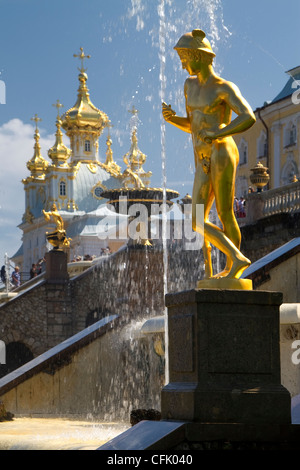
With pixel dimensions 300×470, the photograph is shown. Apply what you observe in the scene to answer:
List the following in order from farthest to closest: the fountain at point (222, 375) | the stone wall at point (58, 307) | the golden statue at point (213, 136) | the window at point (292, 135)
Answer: the window at point (292, 135), the stone wall at point (58, 307), the golden statue at point (213, 136), the fountain at point (222, 375)

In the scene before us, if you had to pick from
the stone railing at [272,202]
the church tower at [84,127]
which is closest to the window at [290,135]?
the stone railing at [272,202]

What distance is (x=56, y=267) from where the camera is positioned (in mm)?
30328

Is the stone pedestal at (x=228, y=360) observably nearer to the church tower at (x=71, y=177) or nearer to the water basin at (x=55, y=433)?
the water basin at (x=55, y=433)

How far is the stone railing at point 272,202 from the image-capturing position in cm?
2322

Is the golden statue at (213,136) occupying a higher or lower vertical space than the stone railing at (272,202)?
lower

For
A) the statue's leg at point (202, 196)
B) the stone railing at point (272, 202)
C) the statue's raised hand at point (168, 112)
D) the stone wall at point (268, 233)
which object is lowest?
the statue's leg at point (202, 196)

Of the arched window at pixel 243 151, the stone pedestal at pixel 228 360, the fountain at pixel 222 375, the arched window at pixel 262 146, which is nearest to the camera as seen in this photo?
the fountain at pixel 222 375

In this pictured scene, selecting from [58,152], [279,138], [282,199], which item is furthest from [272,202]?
[58,152]

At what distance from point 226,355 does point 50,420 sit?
8662 millimetres

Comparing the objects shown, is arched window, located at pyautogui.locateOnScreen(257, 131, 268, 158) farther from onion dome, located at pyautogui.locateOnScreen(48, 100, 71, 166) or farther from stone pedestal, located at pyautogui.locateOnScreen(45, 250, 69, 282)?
onion dome, located at pyautogui.locateOnScreen(48, 100, 71, 166)

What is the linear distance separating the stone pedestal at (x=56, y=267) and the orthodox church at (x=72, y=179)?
5831cm

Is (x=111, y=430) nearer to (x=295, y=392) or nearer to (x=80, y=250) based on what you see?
(x=295, y=392)

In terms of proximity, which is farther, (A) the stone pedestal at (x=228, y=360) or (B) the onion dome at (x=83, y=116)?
(B) the onion dome at (x=83, y=116)
